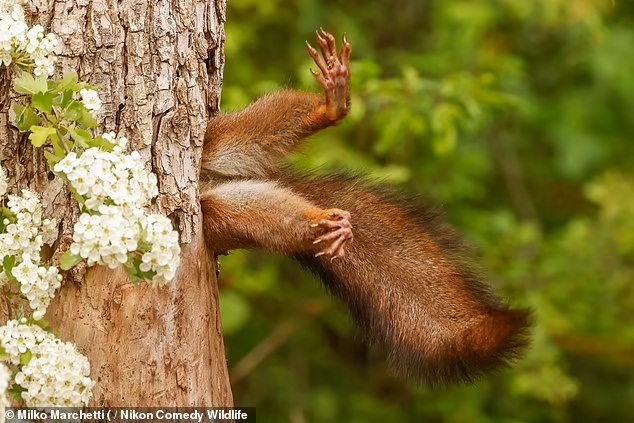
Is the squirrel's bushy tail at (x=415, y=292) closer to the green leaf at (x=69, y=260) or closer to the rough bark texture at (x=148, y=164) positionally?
the rough bark texture at (x=148, y=164)

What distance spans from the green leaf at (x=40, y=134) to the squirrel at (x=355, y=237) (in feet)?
2.26

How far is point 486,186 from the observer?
7266 millimetres

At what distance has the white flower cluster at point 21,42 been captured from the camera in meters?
2.85

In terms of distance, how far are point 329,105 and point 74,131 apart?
1091 millimetres

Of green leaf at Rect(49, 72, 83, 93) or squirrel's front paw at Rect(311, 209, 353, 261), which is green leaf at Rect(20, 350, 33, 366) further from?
squirrel's front paw at Rect(311, 209, 353, 261)

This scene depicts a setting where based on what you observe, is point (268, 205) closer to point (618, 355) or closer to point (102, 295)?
point (102, 295)

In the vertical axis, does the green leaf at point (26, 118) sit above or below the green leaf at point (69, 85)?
below

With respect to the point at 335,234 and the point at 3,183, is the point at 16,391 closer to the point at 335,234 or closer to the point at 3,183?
the point at 3,183

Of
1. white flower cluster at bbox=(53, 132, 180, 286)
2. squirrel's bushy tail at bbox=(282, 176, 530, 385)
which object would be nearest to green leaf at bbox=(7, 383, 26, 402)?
white flower cluster at bbox=(53, 132, 180, 286)

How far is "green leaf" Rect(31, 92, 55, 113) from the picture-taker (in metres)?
2.80

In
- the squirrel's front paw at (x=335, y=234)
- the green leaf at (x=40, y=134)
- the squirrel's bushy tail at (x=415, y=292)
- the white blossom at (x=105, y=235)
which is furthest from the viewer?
the squirrel's bushy tail at (x=415, y=292)

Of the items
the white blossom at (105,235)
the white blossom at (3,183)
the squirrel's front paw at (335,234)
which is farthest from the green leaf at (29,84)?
the squirrel's front paw at (335,234)

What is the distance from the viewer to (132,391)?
312 cm

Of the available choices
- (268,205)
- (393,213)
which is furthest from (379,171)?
(268,205)
